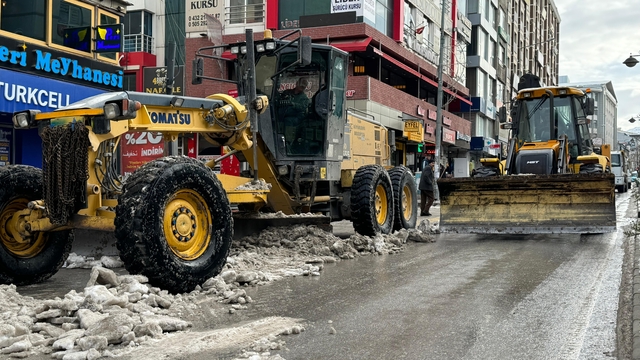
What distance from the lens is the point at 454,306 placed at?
5852 millimetres

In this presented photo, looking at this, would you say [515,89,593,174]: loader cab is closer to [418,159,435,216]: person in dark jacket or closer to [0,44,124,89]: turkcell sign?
[418,159,435,216]: person in dark jacket

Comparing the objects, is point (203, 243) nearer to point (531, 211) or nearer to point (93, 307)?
point (93, 307)

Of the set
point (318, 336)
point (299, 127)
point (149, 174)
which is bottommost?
point (318, 336)

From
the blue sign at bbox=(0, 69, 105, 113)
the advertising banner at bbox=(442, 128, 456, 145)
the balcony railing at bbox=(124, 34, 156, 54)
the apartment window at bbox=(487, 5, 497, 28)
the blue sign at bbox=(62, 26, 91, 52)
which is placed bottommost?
the blue sign at bbox=(0, 69, 105, 113)

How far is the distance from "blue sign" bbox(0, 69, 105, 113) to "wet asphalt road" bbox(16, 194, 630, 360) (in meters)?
8.47

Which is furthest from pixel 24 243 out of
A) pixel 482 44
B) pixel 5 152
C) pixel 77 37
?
pixel 482 44

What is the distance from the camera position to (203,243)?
261 inches

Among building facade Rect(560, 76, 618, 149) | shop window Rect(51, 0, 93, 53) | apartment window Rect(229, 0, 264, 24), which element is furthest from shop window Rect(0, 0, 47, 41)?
building facade Rect(560, 76, 618, 149)

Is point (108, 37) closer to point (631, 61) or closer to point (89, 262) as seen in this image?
point (89, 262)

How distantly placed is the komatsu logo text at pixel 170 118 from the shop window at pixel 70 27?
10.8 metres

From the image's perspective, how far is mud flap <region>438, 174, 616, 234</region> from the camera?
35.6ft

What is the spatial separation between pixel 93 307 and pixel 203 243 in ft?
5.58

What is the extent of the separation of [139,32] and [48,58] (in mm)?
15349

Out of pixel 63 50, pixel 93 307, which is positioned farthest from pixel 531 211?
pixel 63 50
